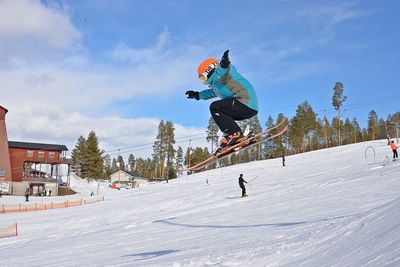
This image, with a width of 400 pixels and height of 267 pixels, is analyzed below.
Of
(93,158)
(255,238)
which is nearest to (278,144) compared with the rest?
(93,158)

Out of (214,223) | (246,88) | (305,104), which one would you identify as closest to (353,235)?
(246,88)

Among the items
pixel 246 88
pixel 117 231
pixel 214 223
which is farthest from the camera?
pixel 117 231

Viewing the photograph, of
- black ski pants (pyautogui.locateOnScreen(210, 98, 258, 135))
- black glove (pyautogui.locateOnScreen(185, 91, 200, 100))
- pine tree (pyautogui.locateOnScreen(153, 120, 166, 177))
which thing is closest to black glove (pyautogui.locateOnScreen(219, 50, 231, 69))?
black ski pants (pyautogui.locateOnScreen(210, 98, 258, 135))

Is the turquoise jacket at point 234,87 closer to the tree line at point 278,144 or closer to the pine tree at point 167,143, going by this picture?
the pine tree at point 167,143

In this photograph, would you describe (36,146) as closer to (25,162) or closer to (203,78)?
(25,162)

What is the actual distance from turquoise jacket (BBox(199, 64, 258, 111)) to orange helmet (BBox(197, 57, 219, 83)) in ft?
0.33

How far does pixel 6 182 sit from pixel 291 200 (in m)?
40.0

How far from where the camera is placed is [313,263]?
4488 mm

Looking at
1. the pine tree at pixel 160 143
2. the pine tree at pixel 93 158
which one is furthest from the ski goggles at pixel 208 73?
the pine tree at pixel 93 158

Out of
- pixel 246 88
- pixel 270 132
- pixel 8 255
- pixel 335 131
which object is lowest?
pixel 8 255

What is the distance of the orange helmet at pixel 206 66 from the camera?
5988 millimetres

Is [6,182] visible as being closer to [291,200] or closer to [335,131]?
[291,200]

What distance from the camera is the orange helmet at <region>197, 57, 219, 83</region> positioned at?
599 cm

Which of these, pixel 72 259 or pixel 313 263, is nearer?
pixel 313 263
